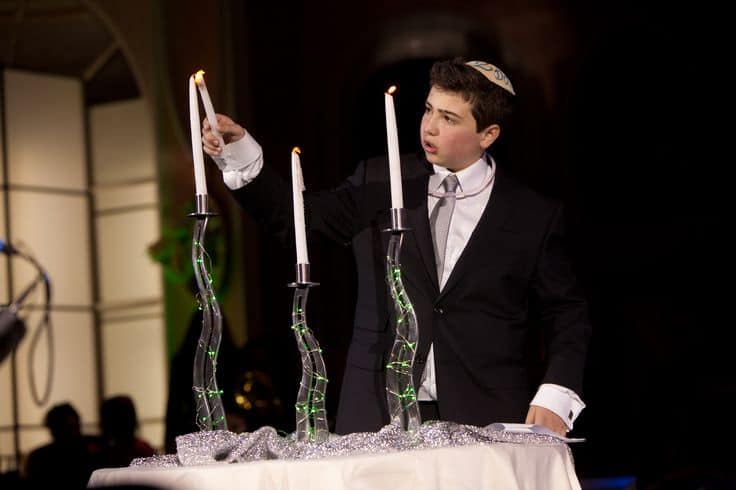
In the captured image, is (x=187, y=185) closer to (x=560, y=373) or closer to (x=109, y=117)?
(x=109, y=117)

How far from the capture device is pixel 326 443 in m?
2.20

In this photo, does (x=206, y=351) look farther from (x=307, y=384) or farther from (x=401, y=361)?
(x=401, y=361)

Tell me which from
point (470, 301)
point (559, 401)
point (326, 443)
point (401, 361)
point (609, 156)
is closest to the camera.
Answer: point (326, 443)

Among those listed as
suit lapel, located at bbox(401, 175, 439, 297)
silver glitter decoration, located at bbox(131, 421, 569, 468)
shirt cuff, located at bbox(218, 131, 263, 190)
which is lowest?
silver glitter decoration, located at bbox(131, 421, 569, 468)

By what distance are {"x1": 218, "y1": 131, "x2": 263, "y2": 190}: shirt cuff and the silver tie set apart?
438 millimetres

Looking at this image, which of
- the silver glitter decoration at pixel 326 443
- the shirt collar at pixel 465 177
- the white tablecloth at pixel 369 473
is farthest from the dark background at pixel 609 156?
the white tablecloth at pixel 369 473

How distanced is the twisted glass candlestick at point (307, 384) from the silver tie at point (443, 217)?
0.61 meters

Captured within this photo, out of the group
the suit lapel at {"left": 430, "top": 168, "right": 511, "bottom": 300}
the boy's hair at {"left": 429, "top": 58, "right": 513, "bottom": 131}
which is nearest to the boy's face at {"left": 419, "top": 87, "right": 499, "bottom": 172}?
the boy's hair at {"left": 429, "top": 58, "right": 513, "bottom": 131}

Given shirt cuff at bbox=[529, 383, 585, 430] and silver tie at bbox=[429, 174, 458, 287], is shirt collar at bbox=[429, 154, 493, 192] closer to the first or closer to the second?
silver tie at bbox=[429, 174, 458, 287]

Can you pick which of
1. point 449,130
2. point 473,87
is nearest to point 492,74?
point 473,87

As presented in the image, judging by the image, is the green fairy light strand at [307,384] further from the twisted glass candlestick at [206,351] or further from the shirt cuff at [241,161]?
the shirt cuff at [241,161]

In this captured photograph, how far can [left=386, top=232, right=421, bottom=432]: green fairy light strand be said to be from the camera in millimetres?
2256

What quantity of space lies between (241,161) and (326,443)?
790mm

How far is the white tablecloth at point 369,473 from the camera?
2.04 m
